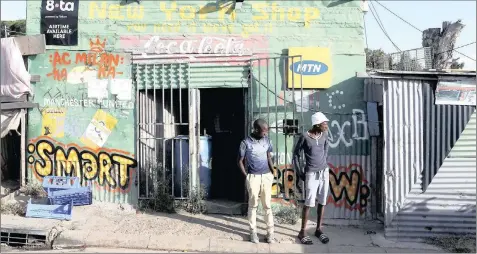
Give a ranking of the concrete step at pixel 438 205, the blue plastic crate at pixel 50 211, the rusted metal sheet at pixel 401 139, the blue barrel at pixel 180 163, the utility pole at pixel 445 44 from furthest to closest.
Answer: the utility pole at pixel 445 44 < the blue barrel at pixel 180 163 < the blue plastic crate at pixel 50 211 < the rusted metal sheet at pixel 401 139 < the concrete step at pixel 438 205

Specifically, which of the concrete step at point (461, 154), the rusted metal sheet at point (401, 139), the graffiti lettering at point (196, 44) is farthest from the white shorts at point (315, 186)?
the graffiti lettering at point (196, 44)

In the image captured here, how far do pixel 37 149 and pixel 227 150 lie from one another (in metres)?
3.27

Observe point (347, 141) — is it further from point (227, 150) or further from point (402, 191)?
point (227, 150)

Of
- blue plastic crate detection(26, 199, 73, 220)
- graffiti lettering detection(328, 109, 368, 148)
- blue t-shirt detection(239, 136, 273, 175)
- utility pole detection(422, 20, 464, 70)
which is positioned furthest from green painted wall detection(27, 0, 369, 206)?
utility pole detection(422, 20, 464, 70)

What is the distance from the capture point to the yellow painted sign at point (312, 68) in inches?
299

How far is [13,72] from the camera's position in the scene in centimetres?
780

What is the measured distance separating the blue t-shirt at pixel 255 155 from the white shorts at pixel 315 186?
61cm

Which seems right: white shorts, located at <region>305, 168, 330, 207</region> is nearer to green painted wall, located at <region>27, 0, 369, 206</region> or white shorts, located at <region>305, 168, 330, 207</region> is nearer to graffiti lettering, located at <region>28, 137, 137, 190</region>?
green painted wall, located at <region>27, 0, 369, 206</region>

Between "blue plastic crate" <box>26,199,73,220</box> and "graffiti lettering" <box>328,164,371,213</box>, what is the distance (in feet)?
12.9

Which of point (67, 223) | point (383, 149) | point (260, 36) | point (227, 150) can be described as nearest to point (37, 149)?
point (67, 223)

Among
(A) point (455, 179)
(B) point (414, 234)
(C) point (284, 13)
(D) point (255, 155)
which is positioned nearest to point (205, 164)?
(D) point (255, 155)

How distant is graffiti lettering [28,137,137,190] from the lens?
311 inches

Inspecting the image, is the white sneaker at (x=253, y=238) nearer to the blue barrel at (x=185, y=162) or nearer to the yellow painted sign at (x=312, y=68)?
the blue barrel at (x=185, y=162)

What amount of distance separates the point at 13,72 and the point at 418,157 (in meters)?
6.31
